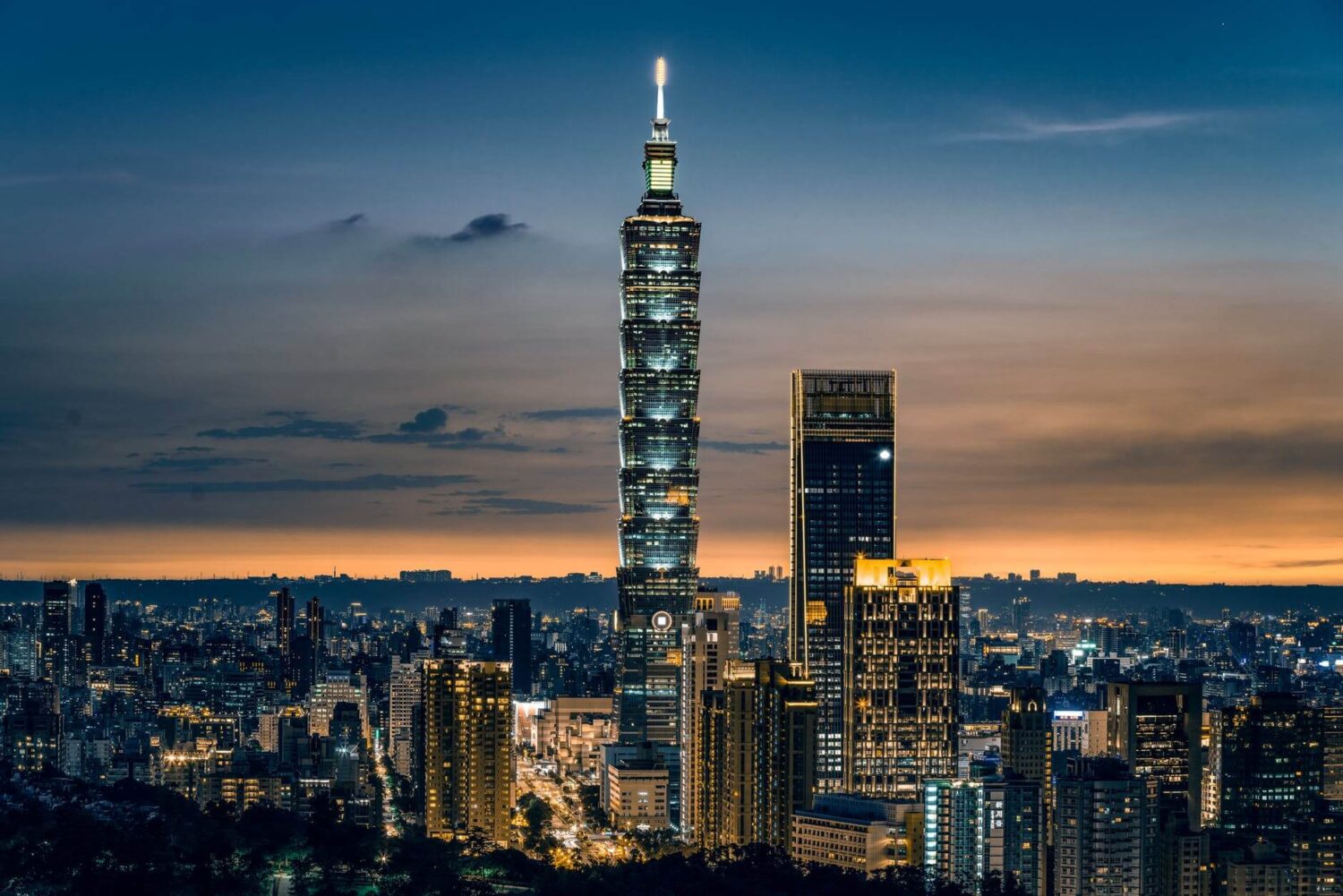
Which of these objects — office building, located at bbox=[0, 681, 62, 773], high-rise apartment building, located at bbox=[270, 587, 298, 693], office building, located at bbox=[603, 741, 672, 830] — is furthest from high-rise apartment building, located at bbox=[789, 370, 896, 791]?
high-rise apartment building, located at bbox=[270, 587, 298, 693]

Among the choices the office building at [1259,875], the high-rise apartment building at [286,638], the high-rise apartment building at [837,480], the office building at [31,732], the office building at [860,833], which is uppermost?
the high-rise apartment building at [837,480]

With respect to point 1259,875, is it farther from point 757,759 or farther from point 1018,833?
point 757,759

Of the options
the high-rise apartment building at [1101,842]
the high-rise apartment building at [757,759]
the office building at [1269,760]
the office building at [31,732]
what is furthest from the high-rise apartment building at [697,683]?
the office building at [31,732]

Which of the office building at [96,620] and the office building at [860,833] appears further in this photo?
the office building at [96,620]

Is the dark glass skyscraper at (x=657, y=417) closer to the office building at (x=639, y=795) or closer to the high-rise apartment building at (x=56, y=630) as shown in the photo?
the office building at (x=639, y=795)

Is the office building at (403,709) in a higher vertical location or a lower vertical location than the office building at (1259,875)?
higher

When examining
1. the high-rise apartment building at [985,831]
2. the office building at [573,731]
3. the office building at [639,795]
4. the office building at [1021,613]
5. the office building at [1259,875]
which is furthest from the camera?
the office building at [1021,613]
